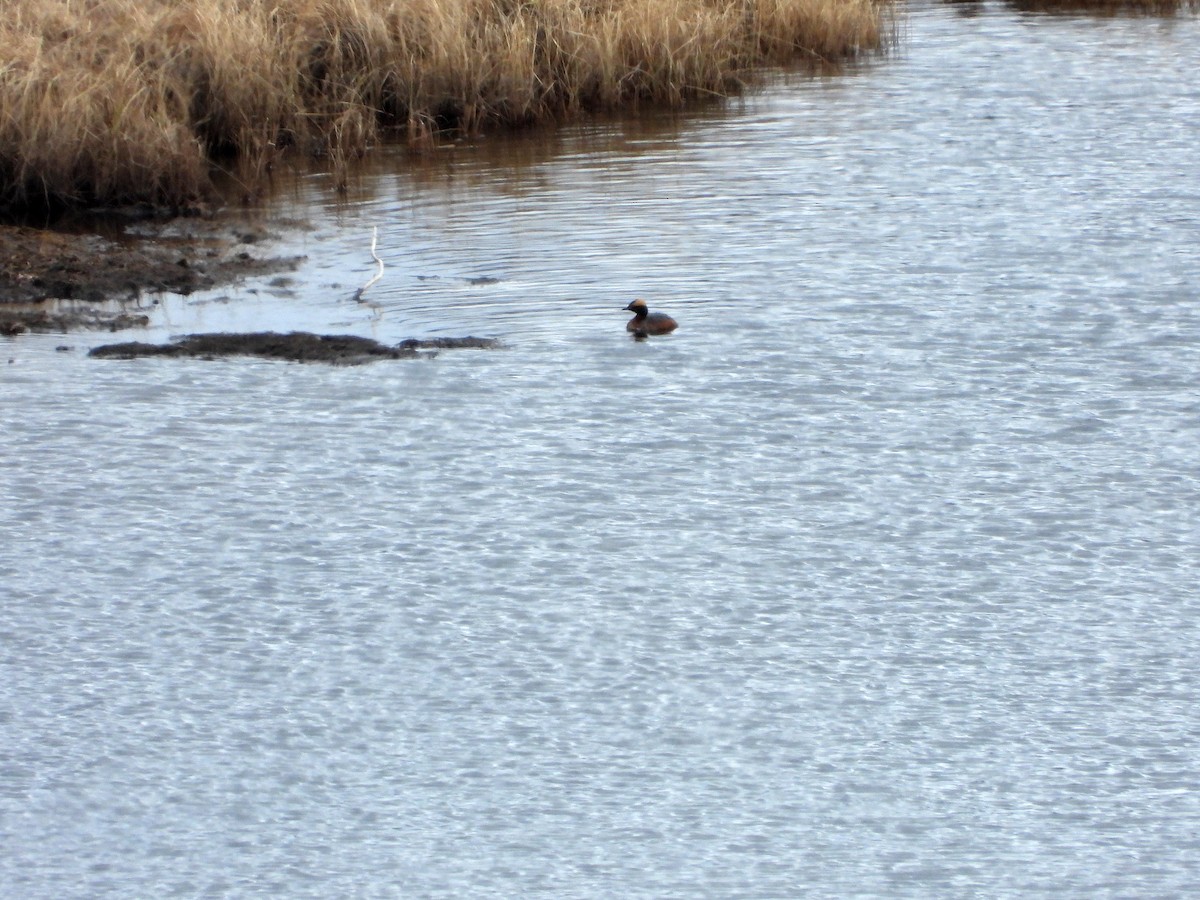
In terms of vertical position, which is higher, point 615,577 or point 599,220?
point 599,220

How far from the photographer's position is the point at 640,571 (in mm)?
7188

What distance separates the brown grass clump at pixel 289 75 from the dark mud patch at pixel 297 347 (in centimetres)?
353

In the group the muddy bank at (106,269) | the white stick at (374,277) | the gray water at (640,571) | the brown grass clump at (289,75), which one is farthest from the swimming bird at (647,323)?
the brown grass clump at (289,75)

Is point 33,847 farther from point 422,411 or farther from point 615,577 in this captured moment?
point 422,411

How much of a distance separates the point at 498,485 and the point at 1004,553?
213cm

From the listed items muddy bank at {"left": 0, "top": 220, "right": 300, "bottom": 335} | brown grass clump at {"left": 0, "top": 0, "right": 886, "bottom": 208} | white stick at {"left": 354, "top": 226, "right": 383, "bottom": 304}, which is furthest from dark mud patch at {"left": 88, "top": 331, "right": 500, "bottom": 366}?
brown grass clump at {"left": 0, "top": 0, "right": 886, "bottom": 208}

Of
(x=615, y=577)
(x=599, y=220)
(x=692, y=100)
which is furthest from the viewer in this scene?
(x=692, y=100)

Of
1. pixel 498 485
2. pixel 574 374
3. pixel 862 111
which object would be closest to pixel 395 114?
pixel 862 111

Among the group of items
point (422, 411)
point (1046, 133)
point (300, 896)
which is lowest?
point (300, 896)

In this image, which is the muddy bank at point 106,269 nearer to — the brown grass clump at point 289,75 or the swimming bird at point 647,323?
the brown grass clump at point 289,75

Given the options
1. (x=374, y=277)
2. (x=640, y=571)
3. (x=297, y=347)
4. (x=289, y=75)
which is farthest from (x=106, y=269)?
(x=640, y=571)

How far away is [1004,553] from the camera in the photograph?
7.24 m

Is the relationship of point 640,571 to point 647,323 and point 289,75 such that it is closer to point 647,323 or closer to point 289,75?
point 647,323

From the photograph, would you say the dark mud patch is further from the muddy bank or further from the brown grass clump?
the brown grass clump
